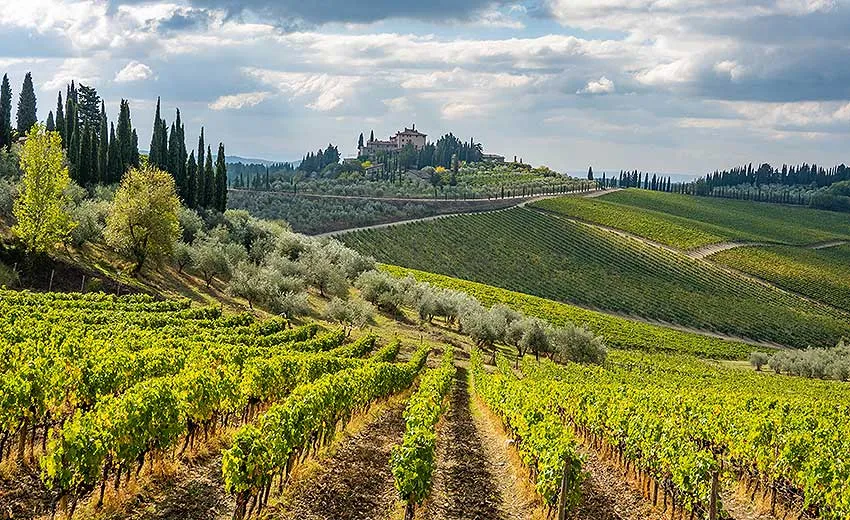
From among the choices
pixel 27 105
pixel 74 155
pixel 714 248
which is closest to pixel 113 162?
pixel 74 155

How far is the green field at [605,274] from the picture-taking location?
3858 inches

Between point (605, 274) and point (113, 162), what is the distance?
231ft

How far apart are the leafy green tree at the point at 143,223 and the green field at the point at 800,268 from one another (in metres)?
98.4

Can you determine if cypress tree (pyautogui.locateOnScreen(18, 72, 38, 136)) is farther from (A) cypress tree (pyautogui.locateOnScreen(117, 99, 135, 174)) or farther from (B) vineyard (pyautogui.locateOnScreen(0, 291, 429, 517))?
(B) vineyard (pyautogui.locateOnScreen(0, 291, 429, 517))

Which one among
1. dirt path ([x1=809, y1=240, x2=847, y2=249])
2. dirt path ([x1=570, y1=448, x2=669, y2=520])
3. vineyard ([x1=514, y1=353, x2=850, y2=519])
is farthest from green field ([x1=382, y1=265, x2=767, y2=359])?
dirt path ([x1=809, y1=240, x2=847, y2=249])

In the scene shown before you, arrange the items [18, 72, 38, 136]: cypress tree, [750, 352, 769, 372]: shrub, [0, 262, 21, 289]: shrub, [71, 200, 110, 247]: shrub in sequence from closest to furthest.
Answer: [0, 262, 21, 289]: shrub → [71, 200, 110, 247]: shrub → [750, 352, 769, 372]: shrub → [18, 72, 38, 136]: cypress tree

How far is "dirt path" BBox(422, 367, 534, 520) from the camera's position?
18.7 metres

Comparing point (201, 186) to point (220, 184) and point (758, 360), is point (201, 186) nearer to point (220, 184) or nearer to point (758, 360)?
point (220, 184)

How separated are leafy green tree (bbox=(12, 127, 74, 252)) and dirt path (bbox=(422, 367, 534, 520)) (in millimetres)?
32994

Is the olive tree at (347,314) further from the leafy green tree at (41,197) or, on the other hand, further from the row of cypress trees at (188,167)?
the row of cypress trees at (188,167)

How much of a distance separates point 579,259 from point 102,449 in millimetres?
107459

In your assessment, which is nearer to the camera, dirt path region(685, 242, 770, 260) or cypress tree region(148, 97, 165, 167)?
cypress tree region(148, 97, 165, 167)

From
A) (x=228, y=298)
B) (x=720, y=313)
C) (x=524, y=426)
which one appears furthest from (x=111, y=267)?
(x=720, y=313)

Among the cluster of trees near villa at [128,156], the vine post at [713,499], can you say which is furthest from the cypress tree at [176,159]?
the vine post at [713,499]
